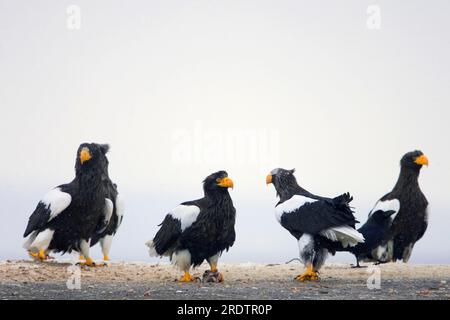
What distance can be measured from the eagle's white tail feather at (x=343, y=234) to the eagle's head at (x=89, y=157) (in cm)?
466

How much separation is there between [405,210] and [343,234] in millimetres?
4052

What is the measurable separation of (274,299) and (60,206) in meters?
5.37

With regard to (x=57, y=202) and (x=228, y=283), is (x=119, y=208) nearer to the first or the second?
(x=57, y=202)

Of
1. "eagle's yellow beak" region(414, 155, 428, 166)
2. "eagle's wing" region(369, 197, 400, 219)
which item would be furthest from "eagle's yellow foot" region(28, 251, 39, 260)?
"eagle's yellow beak" region(414, 155, 428, 166)

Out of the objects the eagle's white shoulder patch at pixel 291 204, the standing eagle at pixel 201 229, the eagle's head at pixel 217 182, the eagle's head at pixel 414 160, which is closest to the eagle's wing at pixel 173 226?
the standing eagle at pixel 201 229

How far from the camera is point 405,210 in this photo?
1488 cm

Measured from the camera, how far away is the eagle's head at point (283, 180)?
1230 centimetres

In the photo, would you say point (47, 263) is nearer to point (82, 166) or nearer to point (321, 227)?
point (82, 166)

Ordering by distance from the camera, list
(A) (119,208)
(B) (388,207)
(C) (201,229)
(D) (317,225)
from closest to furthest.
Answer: (D) (317,225) → (C) (201,229) → (A) (119,208) → (B) (388,207)

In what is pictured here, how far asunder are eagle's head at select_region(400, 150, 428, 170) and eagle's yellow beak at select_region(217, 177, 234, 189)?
16.2 ft

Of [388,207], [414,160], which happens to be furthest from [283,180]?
[414,160]

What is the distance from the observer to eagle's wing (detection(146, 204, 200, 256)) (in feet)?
38.5

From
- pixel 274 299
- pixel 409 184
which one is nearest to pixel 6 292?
pixel 274 299
